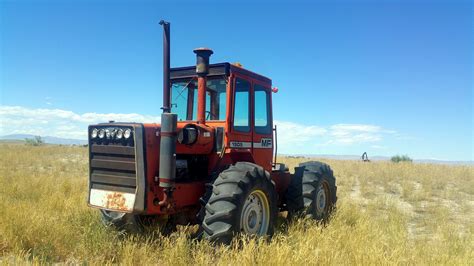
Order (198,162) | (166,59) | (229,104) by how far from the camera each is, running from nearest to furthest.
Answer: (166,59) < (198,162) < (229,104)

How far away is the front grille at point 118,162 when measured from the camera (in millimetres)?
4848

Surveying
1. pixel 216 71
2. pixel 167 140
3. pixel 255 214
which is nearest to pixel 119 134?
pixel 167 140

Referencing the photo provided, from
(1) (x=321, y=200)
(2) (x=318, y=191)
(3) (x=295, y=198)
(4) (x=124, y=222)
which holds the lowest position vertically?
(4) (x=124, y=222)

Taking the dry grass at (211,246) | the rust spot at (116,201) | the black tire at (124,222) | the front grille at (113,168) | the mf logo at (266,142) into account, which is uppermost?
the mf logo at (266,142)

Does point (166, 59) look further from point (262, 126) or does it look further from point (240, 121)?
point (262, 126)

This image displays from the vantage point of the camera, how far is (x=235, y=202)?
480 cm

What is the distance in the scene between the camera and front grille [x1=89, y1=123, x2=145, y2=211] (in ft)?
15.9

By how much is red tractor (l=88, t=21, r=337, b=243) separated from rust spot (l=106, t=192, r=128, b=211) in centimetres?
1

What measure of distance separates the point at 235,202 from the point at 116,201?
157 centimetres

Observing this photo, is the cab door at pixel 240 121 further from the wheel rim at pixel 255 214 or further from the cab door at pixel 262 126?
the wheel rim at pixel 255 214

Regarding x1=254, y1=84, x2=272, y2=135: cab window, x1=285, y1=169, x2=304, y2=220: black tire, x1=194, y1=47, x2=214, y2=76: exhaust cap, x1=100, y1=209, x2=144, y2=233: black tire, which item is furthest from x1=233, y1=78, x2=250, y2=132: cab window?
x1=100, y1=209, x2=144, y2=233: black tire

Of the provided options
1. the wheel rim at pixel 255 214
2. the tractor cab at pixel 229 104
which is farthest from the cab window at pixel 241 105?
the wheel rim at pixel 255 214

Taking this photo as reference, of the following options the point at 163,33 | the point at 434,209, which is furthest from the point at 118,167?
the point at 434,209

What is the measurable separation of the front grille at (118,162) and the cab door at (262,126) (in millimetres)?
2335
